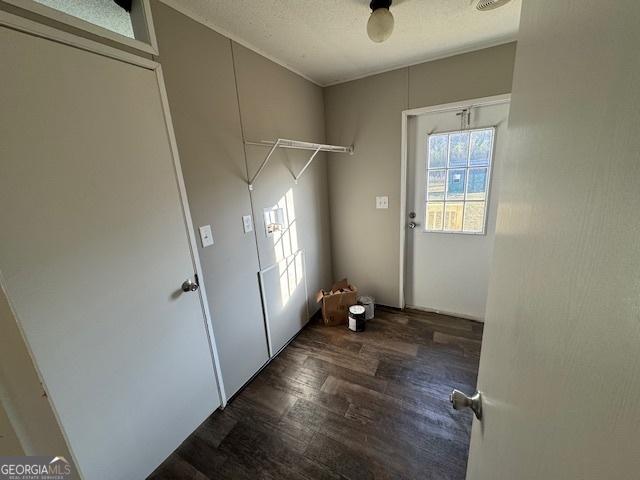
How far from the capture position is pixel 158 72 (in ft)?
3.94

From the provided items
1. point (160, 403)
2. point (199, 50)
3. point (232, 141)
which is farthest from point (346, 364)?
point (199, 50)

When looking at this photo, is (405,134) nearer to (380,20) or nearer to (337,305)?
(380,20)

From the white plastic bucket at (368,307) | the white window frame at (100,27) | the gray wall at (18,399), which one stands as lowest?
the white plastic bucket at (368,307)

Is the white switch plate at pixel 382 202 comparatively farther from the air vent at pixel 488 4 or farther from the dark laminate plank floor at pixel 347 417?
the air vent at pixel 488 4

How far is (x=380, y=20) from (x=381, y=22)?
0.5 inches

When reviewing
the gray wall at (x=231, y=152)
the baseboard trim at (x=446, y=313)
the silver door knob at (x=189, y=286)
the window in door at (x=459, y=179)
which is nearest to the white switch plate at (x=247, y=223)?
the gray wall at (x=231, y=152)

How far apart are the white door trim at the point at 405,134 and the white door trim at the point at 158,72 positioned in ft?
5.97

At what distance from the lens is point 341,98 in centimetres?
244

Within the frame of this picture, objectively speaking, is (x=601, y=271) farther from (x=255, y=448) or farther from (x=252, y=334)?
(x=252, y=334)

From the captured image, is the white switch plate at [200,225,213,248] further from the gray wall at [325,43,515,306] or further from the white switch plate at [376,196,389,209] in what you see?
the white switch plate at [376,196,389,209]

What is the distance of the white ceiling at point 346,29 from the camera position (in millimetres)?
1321

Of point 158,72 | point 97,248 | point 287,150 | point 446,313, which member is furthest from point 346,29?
point 446,313

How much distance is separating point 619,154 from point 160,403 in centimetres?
184

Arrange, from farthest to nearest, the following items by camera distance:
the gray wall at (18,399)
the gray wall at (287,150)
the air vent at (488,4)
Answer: the gray wall at (287,150) → the air vent at (488,4) → the gray wall at (18,399)
